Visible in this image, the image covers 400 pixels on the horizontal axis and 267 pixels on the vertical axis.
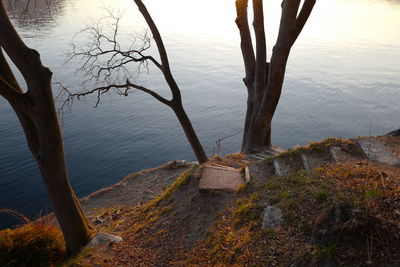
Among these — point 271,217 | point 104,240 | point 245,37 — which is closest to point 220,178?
point 271,217

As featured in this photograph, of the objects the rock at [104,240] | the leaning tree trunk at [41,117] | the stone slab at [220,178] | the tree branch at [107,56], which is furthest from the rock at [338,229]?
the tree branch at [107,56]

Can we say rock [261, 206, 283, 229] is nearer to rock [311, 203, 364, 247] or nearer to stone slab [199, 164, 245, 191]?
rock [311, 203, 364, 247]

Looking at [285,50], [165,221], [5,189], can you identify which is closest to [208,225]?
[165,221]

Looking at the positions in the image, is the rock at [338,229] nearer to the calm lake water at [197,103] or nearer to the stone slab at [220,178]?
the stone slab at [220,178]

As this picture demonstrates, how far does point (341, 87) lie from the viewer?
1389 inches

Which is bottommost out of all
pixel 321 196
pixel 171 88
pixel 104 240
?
pixel 104 240

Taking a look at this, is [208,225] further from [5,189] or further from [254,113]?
[5,189]

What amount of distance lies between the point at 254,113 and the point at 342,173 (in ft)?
15.5

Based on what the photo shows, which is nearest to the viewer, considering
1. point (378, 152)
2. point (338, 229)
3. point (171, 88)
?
point (338, 229)

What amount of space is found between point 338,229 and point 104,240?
510cm

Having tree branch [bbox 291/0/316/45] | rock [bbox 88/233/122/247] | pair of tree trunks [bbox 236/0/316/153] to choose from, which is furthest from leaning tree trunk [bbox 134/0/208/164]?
rock [bbox 88/233/122/247]

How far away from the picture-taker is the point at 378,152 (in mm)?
7203

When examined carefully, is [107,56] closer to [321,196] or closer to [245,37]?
[245,37]

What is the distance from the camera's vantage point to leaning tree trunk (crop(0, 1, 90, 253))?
5527 mm
